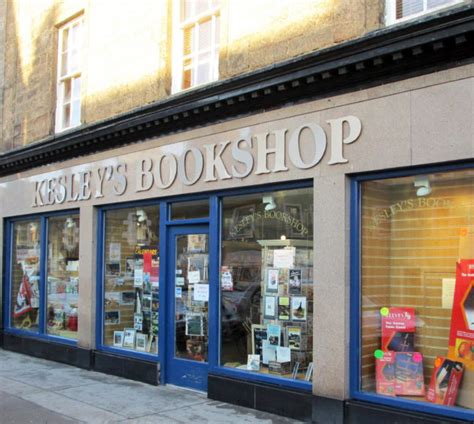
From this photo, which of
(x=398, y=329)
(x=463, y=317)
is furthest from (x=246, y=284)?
(x=463, y=317)

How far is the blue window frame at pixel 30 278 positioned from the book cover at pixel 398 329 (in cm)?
621

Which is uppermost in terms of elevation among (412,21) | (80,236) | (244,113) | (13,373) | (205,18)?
(205,18)

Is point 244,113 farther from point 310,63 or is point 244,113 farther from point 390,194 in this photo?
point 390,194

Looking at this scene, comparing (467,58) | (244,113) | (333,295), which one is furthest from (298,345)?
(467,58)

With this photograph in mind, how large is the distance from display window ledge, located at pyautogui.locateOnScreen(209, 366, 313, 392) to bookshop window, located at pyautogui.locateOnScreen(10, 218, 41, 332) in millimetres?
5351

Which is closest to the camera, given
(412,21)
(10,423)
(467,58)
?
(467,58)

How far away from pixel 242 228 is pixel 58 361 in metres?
5.06

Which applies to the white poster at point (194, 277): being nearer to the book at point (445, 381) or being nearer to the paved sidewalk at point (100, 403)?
the paved sidewalk at point (100, 403)

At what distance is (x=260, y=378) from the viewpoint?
7340mm

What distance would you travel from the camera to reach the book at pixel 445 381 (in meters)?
5.85

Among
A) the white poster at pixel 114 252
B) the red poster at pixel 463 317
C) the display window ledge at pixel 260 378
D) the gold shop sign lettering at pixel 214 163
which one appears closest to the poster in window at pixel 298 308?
the display window ledge at pixel 260 378

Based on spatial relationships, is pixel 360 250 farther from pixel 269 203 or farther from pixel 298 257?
pixel 269 203

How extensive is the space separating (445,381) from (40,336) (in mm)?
8093

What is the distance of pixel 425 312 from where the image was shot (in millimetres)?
6250
